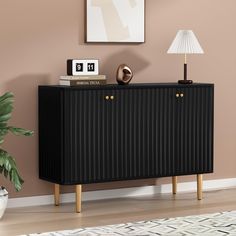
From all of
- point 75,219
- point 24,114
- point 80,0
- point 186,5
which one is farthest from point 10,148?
point 186,5

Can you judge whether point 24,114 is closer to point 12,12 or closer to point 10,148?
point 10,148

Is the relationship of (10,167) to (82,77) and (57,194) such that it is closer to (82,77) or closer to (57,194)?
(57,194)

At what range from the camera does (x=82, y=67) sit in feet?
19.4

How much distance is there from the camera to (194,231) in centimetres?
513

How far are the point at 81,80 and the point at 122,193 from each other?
107 centimetres

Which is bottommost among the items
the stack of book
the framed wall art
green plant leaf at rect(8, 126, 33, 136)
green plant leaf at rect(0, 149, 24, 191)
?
green plant leaf at rect(0, 149, 24, 191)

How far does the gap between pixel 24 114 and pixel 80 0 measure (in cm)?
96

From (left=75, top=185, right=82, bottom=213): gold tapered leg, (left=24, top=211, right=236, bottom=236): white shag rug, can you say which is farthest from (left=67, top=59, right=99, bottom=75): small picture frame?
(left=24, top=211, right=236, bottom=236): white shag rug

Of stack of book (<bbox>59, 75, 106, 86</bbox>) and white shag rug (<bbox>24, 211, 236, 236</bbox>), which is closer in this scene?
white shag rug (<bbox>24, 211, 236, 236</bbox>)

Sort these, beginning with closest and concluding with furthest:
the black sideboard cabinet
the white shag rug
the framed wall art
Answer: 1. the white shag rug
2. the black sideboard cabinet
3. the framed wall art

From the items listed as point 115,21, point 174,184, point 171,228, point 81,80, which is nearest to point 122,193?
point 174,184

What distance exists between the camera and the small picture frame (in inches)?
231

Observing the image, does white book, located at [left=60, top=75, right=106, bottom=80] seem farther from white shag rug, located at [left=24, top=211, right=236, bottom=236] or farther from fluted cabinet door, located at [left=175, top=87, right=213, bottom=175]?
white shag rug, located at [left=24, top=211, right=236, bottom=236]

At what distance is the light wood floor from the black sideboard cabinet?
0.53 feet
